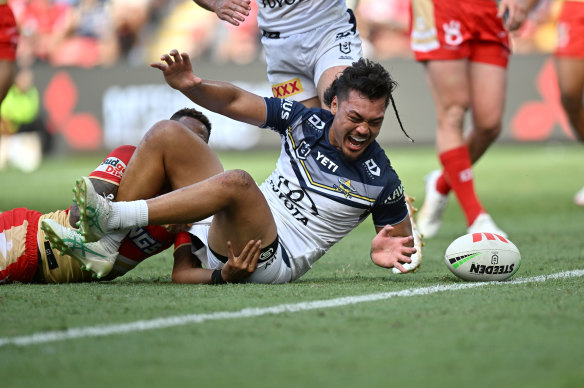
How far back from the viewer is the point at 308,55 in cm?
551

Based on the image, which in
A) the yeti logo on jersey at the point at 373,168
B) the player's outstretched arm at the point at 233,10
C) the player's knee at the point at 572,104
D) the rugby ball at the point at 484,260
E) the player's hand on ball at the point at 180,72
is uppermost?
the player's outstretched arm at the point at 233,10

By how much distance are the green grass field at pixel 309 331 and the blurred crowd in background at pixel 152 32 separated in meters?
12.0

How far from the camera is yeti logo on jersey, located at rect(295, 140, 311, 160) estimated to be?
4.26 metres

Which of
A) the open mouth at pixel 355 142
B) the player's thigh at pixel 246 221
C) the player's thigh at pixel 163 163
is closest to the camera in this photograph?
the player's thigh at pixel 246 221

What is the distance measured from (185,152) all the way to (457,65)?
2.66 m

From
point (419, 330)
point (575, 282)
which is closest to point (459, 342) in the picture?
point (419, 330)

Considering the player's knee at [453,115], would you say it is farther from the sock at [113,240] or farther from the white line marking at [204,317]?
the sock at [113,240]

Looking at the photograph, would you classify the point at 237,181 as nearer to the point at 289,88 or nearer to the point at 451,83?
the point at 289,88

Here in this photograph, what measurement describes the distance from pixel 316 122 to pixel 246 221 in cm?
63

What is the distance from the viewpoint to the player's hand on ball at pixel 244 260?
13.3 ft

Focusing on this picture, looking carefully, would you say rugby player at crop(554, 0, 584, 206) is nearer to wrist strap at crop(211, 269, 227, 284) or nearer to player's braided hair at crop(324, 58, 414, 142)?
player's braided hair at crop(324, 58, 414, 142)

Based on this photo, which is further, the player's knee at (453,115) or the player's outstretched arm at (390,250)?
the player's knee at (453,115)

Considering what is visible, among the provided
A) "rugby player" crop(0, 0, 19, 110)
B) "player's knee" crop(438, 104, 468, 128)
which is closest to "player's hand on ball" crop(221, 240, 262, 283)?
"player's knee" crop(438, 104, 468, 128)

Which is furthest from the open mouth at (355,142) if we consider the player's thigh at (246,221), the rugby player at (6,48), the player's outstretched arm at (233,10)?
the rugby player at (6,48)
